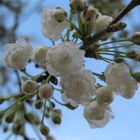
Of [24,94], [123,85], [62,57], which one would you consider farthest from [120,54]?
[24,94]

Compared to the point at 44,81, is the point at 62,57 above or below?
above

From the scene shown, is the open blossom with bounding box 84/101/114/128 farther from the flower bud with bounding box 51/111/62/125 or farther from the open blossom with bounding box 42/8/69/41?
the open blossom with bounding box 42/8/69/41

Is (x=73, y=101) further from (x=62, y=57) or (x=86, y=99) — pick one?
(x=62, y=57)

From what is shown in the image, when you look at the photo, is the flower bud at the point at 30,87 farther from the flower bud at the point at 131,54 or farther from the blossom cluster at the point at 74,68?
the flower bud at the point at 131,54

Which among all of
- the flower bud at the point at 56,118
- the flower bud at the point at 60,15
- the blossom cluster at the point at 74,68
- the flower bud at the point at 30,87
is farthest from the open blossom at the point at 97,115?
the flower bud at the point at 60,15

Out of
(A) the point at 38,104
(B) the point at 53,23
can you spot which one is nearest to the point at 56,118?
(A) the point at 38,104

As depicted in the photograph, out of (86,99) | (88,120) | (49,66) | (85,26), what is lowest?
(88,120)

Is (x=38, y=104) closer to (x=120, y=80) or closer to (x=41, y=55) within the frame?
(x=41, y=55)
